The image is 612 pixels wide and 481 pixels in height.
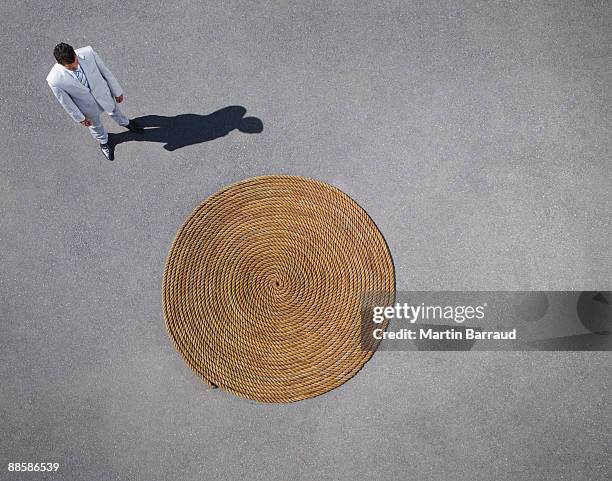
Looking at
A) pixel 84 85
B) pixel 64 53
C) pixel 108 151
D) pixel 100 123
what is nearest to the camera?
→ pixel 64 53

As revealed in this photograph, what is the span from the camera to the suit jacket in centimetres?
240

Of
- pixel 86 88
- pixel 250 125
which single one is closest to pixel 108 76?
pixel 86 88

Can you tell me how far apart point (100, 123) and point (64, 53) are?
58 centimetres

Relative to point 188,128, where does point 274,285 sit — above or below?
below

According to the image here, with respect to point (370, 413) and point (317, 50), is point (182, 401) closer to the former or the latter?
point (370, 413)

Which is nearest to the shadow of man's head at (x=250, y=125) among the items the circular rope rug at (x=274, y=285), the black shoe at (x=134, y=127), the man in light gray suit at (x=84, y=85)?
the circular rope rug at (x=274, y=285)

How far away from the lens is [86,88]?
2486 millimetres

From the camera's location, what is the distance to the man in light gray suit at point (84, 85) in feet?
7.69

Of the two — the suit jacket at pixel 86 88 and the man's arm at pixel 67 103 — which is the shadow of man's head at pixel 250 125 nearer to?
the suit jacket at pixel 86 88

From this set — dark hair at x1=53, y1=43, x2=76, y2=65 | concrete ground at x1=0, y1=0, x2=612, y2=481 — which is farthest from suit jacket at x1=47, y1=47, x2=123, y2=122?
concrete ground at x1=0, y1=0, x2=612, y2=481

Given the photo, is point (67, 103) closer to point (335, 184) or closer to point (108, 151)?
point (108, 151)

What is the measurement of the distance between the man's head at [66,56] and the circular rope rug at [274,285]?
985 mm

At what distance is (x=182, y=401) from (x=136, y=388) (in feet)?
0.86

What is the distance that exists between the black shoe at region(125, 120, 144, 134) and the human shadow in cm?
2
